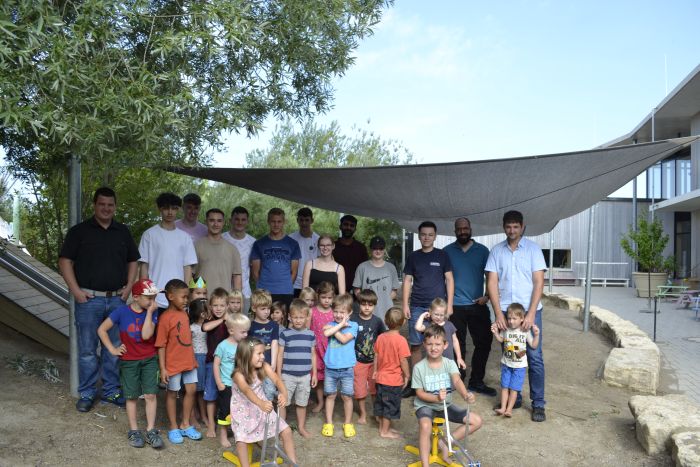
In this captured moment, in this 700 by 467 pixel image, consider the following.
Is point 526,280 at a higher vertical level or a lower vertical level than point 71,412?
higher

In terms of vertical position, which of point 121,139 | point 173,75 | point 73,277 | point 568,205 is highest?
point 173,75

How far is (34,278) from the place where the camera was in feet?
22.6

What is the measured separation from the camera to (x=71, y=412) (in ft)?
12.8

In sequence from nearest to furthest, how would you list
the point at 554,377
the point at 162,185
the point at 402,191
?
the point at 402,191 < the point at 554,377 < the point at 162,185

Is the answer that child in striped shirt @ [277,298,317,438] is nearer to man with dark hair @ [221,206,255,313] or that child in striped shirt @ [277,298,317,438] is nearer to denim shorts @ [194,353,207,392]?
denim shorts @ [194,353,207,392]

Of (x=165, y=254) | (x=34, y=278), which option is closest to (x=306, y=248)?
(x=165, y=254)

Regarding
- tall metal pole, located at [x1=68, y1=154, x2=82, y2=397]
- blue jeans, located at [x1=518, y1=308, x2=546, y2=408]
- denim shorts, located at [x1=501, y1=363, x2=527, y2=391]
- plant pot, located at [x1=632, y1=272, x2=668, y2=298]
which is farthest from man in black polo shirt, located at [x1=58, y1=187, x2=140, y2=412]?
plant pot, located at [x1=632, y1=272, x2=668, y2=298]

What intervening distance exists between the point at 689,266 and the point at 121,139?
17.2 m

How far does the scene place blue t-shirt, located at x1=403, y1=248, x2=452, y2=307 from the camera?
14.1 ft

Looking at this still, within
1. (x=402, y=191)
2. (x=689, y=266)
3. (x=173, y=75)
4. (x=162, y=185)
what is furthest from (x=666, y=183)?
(x=173, y=75)

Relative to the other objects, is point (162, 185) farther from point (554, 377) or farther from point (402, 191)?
point (554, 377)

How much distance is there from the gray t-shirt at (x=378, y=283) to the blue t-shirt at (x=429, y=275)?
0.17m

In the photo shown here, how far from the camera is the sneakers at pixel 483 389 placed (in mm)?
4547

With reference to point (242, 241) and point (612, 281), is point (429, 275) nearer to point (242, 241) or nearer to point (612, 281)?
point (242, 241)
